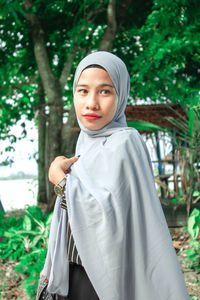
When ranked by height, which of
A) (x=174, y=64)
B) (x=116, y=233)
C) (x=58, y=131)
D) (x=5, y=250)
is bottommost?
(x=5, y=250)

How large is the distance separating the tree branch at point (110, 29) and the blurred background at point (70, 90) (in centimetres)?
2

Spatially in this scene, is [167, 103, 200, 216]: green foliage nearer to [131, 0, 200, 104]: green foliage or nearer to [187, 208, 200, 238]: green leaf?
[187, 208, 200, 238]: green leaf

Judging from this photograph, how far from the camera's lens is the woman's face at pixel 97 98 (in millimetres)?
1488

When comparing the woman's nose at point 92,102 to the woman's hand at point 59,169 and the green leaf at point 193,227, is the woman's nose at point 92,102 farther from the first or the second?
the green leaf at point 193,227

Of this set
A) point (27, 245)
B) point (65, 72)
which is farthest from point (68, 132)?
point (27, 245)

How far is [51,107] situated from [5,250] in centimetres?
239

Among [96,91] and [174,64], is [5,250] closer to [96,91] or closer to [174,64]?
[96,91]

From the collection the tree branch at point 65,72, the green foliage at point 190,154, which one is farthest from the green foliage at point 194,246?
the tree branch at point 65,72

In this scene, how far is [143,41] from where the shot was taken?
23.1 feet

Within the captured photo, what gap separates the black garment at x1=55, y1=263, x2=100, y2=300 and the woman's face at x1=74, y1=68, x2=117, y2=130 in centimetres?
65

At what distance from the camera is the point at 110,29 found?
5875mm

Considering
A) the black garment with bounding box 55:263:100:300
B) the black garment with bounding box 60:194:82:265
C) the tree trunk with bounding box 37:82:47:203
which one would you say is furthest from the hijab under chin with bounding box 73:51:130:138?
the tree trunk with bounding box 37:82:47:203

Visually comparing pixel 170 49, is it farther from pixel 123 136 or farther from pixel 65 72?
pixel 123 136

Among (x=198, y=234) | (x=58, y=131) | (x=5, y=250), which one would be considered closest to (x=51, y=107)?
(x=58, y=131)
